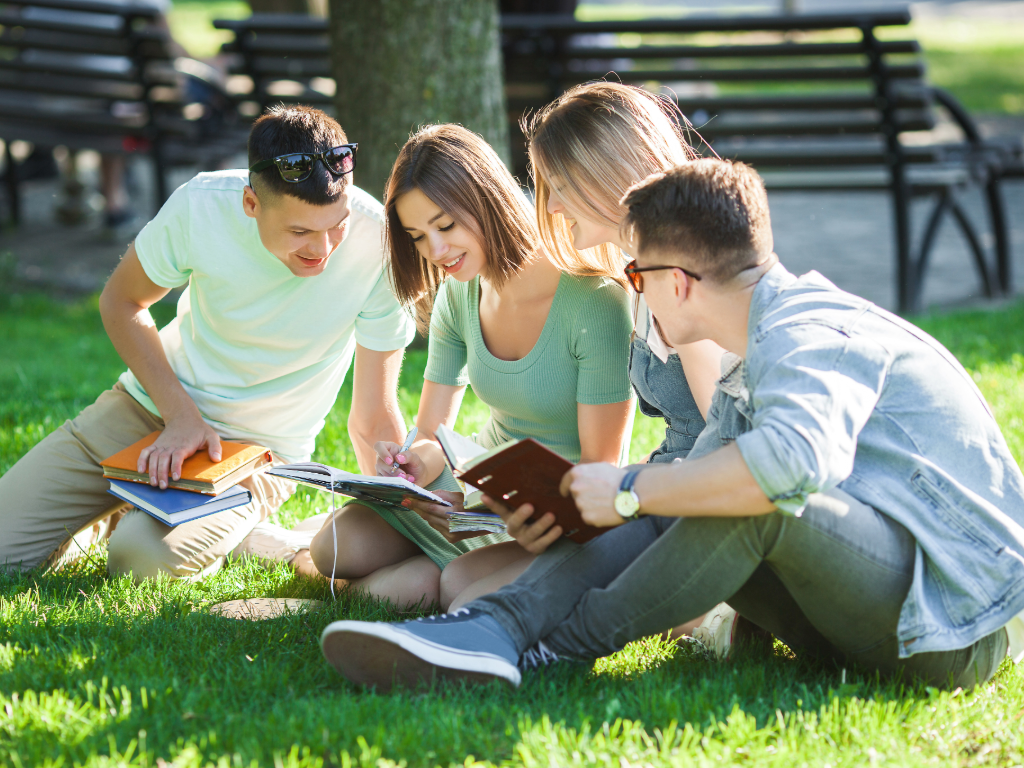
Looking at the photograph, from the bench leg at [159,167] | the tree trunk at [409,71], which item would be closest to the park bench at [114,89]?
the bench leg at [159,167]

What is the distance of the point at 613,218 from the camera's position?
→ 9.42ft

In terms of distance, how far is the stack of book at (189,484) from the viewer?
3.15 meters

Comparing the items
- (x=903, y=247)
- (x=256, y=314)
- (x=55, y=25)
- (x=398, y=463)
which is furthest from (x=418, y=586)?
(x=55, y=25)

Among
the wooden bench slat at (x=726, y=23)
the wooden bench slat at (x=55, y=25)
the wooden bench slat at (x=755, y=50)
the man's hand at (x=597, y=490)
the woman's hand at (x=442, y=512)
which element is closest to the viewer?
the man's hand at (x=597, y=490)

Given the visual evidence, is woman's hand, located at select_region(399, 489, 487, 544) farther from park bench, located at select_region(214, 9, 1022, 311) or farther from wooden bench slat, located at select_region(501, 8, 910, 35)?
wooden bench slat, located at select_region(501, 8, 910, 35)

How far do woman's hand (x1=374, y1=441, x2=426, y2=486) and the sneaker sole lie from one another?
864 mm

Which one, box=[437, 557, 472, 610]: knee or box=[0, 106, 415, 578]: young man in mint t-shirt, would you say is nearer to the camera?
box=[437, 557, 472, 610]: knee

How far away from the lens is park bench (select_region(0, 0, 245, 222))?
24.7 ft

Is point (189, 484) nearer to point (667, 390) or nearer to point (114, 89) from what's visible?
point (667, 390)

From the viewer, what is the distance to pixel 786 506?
6.80 ft

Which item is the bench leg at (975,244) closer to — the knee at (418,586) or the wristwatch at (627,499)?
the knee at (418,586)

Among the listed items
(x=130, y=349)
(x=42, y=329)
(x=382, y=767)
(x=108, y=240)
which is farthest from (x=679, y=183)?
(x=108, y=240)

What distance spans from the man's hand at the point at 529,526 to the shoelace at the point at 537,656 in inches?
9.2

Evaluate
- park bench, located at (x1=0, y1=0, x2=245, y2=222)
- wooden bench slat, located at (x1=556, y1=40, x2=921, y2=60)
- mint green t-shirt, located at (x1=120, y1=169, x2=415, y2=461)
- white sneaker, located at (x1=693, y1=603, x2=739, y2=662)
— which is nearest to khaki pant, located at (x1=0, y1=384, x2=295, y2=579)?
mint green t-shirt, located at (x1=120, y1=169, x2=415, y2=461)
